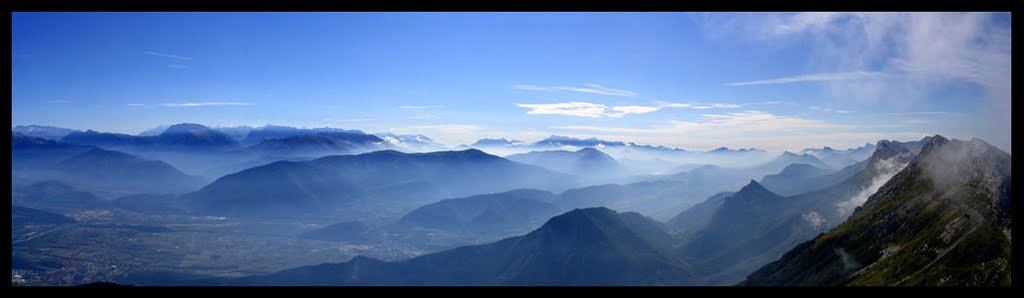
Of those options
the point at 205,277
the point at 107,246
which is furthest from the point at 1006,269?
the point at 107,246

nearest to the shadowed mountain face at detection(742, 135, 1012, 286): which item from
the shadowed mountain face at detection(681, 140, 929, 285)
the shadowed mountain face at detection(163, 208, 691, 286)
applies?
the shadowed mountain face at detection(681, 140, 929, 285)

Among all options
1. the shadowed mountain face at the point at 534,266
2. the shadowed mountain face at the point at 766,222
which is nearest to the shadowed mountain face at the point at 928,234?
the shadowed mountain face at the point at 766,222

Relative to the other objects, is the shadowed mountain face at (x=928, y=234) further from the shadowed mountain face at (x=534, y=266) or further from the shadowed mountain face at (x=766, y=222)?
the shadowed mountain face at (x=534, y=266)

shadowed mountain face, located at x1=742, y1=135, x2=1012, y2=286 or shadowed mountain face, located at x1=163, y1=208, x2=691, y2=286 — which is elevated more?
shadowed mountain face, located at x1=742, y1=135, x2=1012, y2=286

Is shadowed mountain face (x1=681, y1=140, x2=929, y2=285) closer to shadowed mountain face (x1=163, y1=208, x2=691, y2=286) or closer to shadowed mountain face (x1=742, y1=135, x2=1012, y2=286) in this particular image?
shadowed mountain face (x1=163, y1=208, x2=691, y2=286)

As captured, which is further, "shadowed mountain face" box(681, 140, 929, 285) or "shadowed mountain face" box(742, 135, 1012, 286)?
"shadowed mountain face" box(681, 140, 929, 285)

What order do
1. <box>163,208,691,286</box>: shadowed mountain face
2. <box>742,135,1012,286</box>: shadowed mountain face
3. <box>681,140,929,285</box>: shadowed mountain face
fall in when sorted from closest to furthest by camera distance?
<box>742,135,1012,286</box>: shadowed mountain face < <box>163,208,691,286</box>: shadowed mountain face < <box>681,140,929,285</box>: shadowed mountain face

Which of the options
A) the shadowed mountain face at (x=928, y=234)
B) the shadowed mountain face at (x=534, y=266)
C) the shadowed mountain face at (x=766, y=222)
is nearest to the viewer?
the shadowed mountain face at (x=928, y=234)
